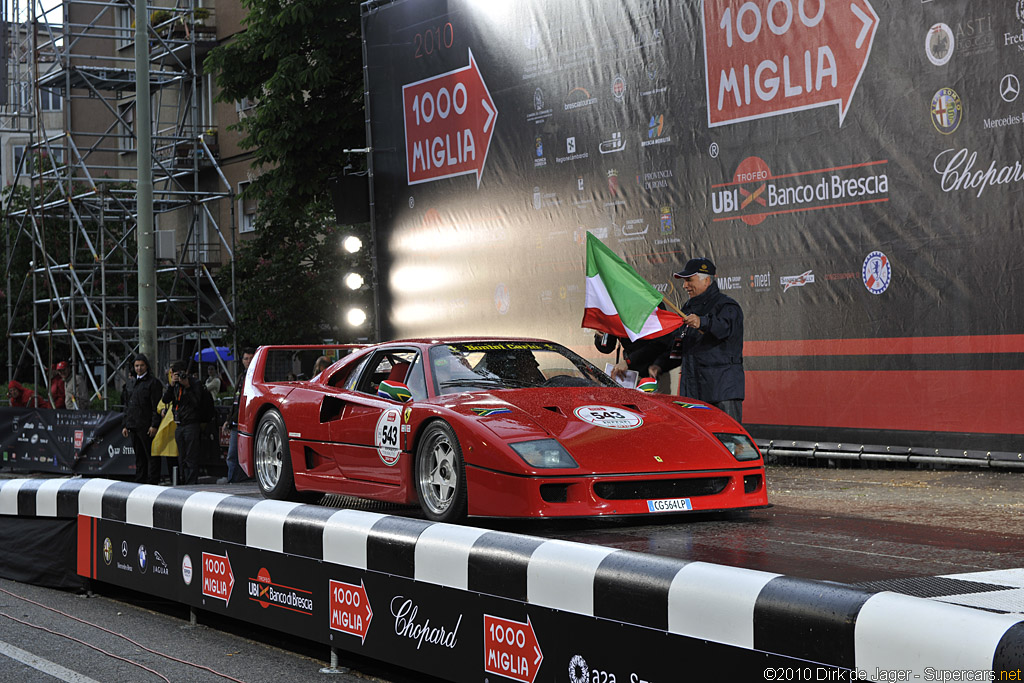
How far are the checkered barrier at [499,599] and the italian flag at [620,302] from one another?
364 cm

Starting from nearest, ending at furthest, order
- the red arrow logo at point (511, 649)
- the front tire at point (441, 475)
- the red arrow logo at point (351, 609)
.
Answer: the red arrow logo at point (511, 649), the red arrow logo at point (351, 609), the front tire at point (441, 475)

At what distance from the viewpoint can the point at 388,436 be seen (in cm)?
759

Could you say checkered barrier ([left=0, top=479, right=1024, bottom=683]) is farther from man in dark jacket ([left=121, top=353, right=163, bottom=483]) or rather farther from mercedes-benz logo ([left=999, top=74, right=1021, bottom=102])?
man in dark jacket ([left=121, top=353, right=163, bottom=483])

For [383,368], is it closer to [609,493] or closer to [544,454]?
[544,454]

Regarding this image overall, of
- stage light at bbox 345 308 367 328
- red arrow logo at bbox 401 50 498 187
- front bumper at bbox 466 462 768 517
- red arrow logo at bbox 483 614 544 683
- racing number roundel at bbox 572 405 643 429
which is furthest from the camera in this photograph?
stage light at bbox 345 308 367 328

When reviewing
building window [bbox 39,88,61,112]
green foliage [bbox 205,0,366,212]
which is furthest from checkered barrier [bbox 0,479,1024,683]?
building window [bbox 39,88,61,112]

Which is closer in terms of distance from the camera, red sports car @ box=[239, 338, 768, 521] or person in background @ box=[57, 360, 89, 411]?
red sports car @ box=[239, 338, 768, 521]

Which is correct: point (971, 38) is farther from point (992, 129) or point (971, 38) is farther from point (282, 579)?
point (282, 579)

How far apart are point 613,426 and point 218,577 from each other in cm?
223

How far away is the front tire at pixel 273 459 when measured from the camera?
28.5 ft

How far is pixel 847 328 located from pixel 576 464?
4.79 m

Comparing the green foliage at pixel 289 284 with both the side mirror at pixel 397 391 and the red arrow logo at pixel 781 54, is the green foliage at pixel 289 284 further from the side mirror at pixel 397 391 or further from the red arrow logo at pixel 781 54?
the side mirror at pixel 397 391

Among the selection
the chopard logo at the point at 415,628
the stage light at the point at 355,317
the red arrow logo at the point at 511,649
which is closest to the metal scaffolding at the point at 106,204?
the stage light at the point at 355,317

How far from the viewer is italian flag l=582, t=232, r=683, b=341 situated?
9.29 m
